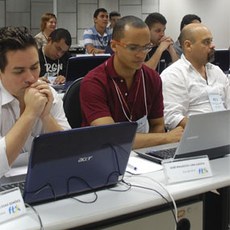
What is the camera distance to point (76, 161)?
135 centimetres

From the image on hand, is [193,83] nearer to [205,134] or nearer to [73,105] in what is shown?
[73,105]

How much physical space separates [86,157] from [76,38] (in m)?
6.54

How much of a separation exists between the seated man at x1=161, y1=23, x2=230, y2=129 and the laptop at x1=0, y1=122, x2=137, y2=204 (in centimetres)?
108

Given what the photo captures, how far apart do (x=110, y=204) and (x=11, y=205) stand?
11.9 inches

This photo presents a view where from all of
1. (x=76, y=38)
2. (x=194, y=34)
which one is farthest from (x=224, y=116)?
(x=76, y=38)

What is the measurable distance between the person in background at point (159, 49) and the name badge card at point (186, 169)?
2661 millimetres

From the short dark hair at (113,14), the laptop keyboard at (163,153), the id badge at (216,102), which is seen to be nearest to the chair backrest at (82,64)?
the id badge at (216,102)

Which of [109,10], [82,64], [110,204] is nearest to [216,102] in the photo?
[82,64]

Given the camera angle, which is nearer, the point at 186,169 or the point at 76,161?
the point at 76,161

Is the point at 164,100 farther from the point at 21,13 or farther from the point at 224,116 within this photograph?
the point at 21,13

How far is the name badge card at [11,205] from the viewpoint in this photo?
4.07ft

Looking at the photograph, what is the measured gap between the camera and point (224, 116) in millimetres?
1737

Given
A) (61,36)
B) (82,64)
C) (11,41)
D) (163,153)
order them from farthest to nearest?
(61,36)
(82,64)
(163,153)
(11,41)

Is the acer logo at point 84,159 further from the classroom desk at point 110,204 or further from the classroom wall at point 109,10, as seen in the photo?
the classroom wall at point 109,10
